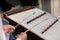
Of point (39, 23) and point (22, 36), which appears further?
point (39, 23)

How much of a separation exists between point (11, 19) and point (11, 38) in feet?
0.49

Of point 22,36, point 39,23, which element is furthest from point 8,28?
point 39,23

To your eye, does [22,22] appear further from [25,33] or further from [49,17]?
[49,17]

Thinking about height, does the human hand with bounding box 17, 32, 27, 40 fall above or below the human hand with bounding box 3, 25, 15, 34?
below

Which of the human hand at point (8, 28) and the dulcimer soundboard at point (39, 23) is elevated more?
the human hand at point (8, 28)

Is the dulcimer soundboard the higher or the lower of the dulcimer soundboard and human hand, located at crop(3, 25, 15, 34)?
the lower

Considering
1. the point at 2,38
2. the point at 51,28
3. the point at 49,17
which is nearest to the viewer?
the point at 2,38

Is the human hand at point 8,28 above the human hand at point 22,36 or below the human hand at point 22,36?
above

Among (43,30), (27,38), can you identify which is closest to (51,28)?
(43,30)

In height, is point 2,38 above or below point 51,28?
above

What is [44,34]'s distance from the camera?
0.77 meters

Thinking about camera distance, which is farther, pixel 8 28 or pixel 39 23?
pixel 39 23

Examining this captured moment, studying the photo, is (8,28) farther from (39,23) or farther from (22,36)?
(39,23)

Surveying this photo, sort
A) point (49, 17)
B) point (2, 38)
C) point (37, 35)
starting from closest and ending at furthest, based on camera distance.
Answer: point (2, 38) → point (37, 35) → point (49, 17)
